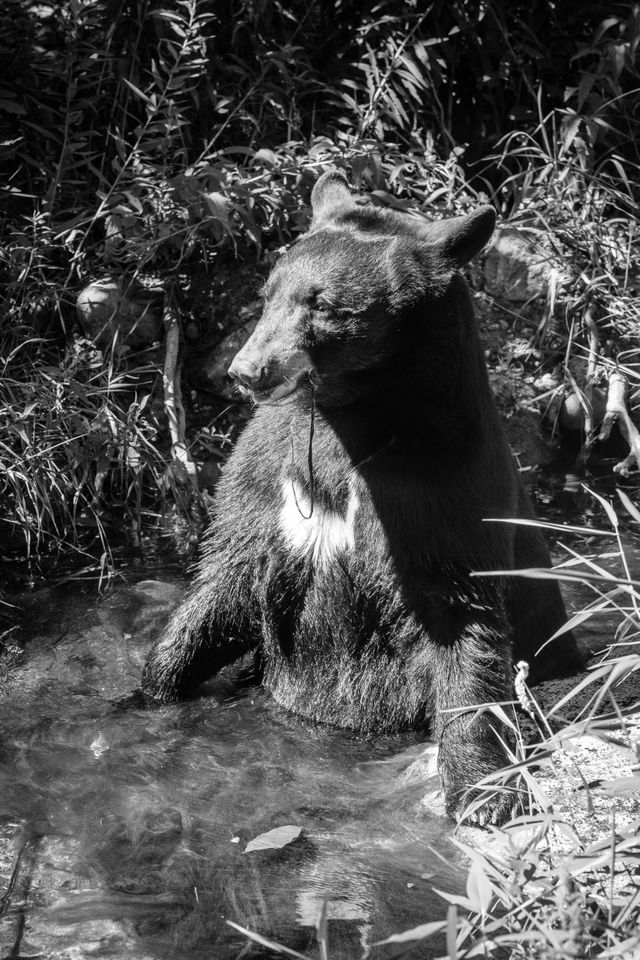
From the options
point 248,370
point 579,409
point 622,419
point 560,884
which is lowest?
point 579,409

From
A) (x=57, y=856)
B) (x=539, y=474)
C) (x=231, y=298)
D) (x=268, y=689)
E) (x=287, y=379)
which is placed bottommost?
(x=539, y=474)

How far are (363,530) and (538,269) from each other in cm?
339

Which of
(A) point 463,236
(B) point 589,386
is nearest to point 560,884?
(A) point 463,236

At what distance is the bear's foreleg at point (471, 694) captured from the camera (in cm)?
400

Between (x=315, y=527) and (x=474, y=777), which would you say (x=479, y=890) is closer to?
(x=474, y=777)

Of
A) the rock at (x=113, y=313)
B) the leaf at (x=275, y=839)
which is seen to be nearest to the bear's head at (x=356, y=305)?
the leaf at (x=275, y=839)

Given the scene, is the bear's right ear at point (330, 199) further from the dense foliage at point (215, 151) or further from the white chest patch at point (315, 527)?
the dense foliage at point (215, 151)

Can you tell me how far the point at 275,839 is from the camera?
3.71m

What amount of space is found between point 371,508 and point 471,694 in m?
0.75

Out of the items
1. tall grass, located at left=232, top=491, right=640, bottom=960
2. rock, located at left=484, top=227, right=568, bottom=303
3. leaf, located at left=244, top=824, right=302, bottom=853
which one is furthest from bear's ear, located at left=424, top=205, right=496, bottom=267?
rock, located at left=484, top=227, right=568, bottom=303

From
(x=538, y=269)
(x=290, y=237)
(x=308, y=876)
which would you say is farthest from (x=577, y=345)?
(x=308, y=876)

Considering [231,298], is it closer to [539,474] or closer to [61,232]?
[61,232]

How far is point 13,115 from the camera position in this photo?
6.95 m

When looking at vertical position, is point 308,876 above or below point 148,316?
below
